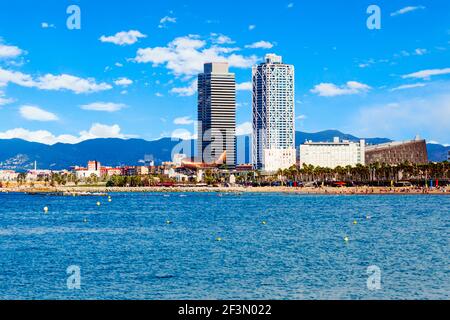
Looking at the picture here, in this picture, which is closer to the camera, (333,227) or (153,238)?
(153,238)

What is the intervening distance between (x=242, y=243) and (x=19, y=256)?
1964 centimetres

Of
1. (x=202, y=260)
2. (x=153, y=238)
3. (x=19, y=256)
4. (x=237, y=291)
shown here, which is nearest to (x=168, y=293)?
(x=237, y=291)

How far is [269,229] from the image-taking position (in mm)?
71062

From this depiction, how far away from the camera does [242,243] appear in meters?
57.0

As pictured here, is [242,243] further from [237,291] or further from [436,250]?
[237,291]
